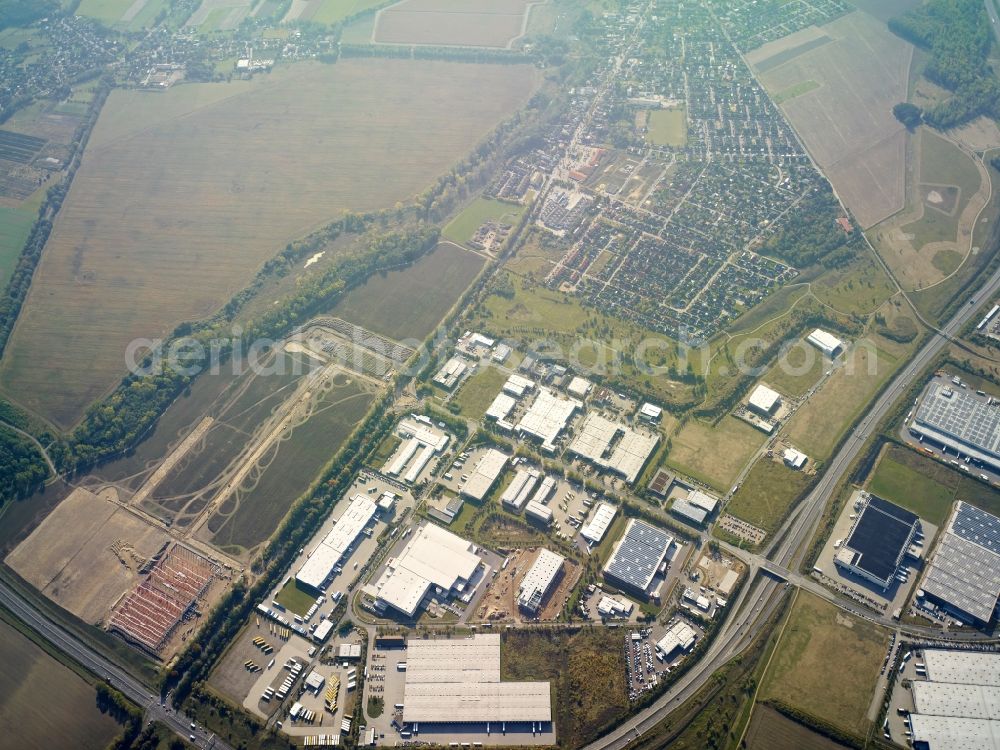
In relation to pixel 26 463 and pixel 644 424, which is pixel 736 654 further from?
pixel 26 463

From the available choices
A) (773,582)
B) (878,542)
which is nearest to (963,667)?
(878,542)

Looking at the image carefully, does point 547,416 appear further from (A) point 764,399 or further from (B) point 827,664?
(B) point 827,664

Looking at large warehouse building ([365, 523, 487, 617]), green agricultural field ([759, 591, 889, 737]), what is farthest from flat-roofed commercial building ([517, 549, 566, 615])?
green agricultural field ([759, 591, 889, 737])

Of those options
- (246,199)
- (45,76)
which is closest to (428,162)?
(246,199)

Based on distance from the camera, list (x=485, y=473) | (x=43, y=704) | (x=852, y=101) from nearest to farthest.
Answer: (x=43, y=704)
(x=485, y=473)
(x=852, y=101)

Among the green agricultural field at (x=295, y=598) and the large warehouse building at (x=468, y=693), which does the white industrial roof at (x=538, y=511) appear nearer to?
the large warehouse building at (x=468, y=693)

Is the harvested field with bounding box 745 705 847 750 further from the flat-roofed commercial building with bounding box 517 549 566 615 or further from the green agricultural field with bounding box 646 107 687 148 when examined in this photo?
the green agricultural field with bounding box 646 107 687 148
